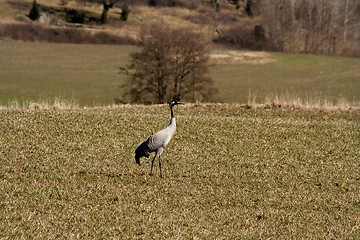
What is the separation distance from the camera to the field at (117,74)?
56500 millimetres

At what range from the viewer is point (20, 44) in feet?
305

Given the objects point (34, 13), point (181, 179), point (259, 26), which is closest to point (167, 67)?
point (181, 179)

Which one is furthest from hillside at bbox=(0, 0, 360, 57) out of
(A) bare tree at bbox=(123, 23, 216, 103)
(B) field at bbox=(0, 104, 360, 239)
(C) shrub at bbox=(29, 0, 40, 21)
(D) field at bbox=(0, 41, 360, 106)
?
(B) field at bbox=(0, 104, 360, 239)

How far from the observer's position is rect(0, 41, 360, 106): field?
56.5 metres

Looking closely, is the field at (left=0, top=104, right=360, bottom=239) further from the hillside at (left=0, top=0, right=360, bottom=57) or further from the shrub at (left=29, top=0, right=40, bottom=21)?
the shrub at (left=29, top=0, right=40, bottom=21)

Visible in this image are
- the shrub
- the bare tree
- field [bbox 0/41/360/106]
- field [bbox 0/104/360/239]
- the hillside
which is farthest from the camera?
the shrub

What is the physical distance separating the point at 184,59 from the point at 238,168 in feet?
112

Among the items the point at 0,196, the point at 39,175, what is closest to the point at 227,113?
the point at 39,175

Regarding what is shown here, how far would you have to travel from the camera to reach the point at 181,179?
13281 millimetres

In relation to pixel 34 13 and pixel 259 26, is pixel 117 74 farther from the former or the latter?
pixel 259 26

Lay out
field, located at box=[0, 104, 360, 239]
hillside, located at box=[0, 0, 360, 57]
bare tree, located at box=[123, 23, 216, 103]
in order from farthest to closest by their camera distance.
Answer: hillside, located at box=[0, 0, 360, 57]
bare tree, located at box=[123, 23, 216, 103]
field, located at box=[0, 104, 360, 239]

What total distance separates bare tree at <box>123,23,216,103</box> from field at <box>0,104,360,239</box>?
2525 cm

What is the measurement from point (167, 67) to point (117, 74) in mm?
29889

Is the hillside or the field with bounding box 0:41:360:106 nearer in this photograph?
the field with bounding box 0:41:360:106
